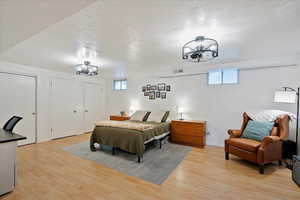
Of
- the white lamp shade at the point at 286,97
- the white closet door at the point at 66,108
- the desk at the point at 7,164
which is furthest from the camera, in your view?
the white closet door at the point at 66,108

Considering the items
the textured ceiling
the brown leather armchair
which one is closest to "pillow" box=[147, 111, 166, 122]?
the brown leather armchair

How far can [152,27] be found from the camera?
193 centimetres

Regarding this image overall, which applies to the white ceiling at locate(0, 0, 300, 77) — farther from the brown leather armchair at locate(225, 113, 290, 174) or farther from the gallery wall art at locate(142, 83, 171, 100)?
the gallery wall art at locate(142, 83, 171, 100)

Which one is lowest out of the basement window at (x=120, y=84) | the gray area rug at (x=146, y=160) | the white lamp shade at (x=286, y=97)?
the gray area rug at (x=146, y=160)

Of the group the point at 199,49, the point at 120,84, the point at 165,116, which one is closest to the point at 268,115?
the point at 199,49

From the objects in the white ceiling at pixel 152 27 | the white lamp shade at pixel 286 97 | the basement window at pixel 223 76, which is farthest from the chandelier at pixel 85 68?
the white lamp shade at pixel 286 97

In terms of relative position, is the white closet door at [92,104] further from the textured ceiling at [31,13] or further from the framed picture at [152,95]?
the textured ceiling at [31,13]

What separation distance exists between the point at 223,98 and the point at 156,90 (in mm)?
2215

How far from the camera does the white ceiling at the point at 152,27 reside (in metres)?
1.47

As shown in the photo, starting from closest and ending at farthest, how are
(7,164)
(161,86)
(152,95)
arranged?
1. (7,164)
2. (161,86)
3. (152,95)

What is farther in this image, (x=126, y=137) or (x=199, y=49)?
(x=126, y=137)

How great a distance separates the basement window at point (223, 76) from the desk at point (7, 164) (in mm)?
4535

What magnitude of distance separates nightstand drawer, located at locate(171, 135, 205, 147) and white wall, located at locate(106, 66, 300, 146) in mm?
444

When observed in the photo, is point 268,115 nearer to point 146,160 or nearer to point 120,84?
point 146,160
